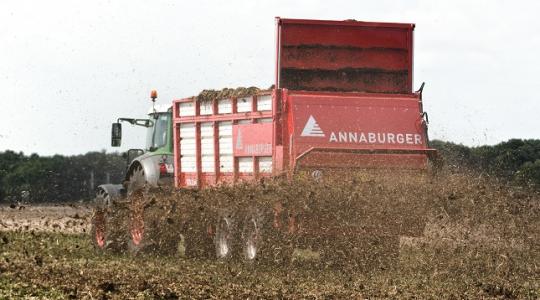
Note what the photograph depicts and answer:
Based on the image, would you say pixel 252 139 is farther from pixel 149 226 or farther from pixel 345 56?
pixel 149 226

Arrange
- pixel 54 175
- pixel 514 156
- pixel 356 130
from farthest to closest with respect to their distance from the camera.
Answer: pixel 54 175
pixel 514 156
pixel 356 130

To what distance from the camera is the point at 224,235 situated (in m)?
14.8

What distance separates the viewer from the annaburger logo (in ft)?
45.6

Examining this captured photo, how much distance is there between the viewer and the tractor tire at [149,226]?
15.9 m

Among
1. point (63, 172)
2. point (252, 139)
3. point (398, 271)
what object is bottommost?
point (398, 271)

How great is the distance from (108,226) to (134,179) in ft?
3.65

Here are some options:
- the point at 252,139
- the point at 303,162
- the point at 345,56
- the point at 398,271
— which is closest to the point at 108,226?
the point at 252,139

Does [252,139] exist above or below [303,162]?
above

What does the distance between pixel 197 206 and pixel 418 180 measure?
3.62 metres

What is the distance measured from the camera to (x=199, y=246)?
51.0ft

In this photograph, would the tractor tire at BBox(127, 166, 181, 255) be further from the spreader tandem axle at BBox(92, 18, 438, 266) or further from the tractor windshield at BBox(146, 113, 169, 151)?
the tractor windshield at BBox(146, 113, 169, 151)

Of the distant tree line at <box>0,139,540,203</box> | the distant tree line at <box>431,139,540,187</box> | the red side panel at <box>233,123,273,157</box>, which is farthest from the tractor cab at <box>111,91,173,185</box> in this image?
the distant tree line at <box>0,139,540,203</box>

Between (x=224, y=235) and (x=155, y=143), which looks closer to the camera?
(x=224, y=235)

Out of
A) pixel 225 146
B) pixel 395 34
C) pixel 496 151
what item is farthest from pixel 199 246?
pixel 496 151
